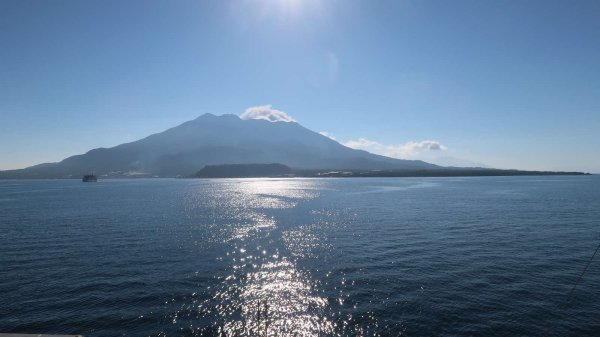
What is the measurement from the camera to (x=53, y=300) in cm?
3159

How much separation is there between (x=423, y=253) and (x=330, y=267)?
15.1 metres

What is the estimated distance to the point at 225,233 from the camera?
64.4m

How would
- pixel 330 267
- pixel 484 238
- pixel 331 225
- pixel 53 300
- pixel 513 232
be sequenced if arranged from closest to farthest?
1. pixel 53 300
2. pixel 330 267
3. pixel 484 238
4. pixel 513 232
5. pixel 331 225

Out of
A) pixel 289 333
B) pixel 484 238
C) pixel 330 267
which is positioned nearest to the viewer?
pixel 289 333

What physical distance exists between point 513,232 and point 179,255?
196 feet

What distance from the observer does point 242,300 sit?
32.0 metres

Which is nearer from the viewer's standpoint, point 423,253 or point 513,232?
point 423,253

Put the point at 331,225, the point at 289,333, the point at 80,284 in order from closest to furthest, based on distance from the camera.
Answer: the point at 289,333, the point at 80,284, the point at 331,225

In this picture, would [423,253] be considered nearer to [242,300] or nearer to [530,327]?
[530,327]

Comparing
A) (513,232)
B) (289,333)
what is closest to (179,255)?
(289,333)

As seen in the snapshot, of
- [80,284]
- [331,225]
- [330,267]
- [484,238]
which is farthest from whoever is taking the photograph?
[331,225]

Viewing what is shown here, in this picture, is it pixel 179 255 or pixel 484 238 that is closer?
pixel 179 255

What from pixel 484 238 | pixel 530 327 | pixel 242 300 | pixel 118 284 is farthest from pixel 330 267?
pixel 484 238

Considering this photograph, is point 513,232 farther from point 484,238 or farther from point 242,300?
point 242,300
